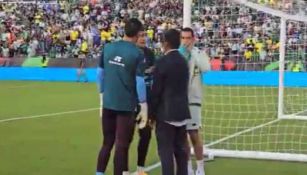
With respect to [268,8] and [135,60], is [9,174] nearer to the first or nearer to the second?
[135,60]

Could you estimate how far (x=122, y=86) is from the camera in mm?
6910

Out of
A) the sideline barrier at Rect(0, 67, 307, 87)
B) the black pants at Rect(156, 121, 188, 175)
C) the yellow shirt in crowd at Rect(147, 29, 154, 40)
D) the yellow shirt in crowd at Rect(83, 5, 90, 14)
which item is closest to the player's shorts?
the black pants at Rect(156, 121, 188, 175)

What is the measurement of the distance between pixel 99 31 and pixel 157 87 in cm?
2703

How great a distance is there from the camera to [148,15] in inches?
1167

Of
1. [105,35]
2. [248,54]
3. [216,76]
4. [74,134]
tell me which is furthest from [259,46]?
[105,35]

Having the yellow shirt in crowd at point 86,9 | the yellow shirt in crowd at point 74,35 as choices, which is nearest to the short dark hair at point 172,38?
the yellow shirt in crowd at point 74,35

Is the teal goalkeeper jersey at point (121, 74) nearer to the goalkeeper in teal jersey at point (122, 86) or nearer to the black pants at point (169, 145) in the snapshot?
the goalkeeper in teal jersey at point (122, 86)

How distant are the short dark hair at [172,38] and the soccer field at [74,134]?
2241 millimetres

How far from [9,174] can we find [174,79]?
9.45 feet

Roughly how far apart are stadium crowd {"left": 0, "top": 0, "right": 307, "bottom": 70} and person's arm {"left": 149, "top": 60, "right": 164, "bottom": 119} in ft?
29.6

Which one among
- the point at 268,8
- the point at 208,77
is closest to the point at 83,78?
the point at 208,77

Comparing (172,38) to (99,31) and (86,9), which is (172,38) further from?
(86,9)

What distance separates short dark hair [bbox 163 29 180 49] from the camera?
6.55 m

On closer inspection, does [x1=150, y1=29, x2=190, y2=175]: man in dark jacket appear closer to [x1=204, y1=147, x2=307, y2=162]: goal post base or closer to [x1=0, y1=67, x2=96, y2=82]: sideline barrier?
[x1=204, y1=147, x2=307, y2=162]: goal post base
